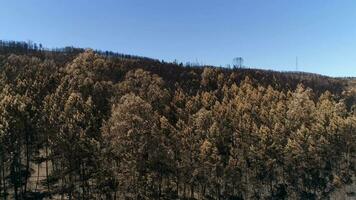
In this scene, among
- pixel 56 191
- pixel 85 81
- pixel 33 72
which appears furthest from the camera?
pixel 33 72

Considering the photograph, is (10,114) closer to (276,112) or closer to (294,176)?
(294,176)

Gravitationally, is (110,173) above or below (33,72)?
below

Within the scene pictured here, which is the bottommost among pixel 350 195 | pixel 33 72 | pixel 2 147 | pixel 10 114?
pixel 350 195

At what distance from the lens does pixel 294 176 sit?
313 feet

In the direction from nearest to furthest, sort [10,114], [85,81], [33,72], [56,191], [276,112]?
[10,114]
[56,191]
[276,112]
[85,81]
[33,72]

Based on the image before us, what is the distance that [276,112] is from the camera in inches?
4670

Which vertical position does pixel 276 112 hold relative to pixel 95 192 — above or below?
above

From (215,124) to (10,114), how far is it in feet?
144

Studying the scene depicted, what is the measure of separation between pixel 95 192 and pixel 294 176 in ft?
146

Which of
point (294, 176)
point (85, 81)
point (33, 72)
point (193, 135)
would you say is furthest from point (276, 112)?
point (33, 72)

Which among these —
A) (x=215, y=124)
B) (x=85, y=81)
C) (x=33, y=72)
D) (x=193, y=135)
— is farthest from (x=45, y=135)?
(x=33, y=72)

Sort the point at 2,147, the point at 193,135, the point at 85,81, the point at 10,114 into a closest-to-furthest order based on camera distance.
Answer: the point at 2,147 < the point at 10,114 < the point at 193,135 < the point at 85,81

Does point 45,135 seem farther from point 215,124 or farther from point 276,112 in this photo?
point 276,112

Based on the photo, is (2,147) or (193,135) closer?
(2,147)
